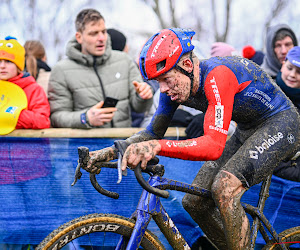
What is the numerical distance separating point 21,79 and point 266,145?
9.14 feet

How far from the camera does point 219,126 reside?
9.82ft

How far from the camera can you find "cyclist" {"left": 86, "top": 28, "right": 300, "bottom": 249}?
2977 mm

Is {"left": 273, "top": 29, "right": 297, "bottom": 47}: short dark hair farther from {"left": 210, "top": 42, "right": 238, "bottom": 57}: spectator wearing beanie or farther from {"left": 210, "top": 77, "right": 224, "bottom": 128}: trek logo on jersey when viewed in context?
{"left": 210, "top": 77, "right": 224, "bottom": 128}: trek logo on jersey

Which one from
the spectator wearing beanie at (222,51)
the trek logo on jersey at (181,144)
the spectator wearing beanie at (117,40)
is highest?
the spectator wearing beanie at (117,40)

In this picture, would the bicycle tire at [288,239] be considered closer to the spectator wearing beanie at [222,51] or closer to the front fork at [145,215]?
the front fork at [145,215]

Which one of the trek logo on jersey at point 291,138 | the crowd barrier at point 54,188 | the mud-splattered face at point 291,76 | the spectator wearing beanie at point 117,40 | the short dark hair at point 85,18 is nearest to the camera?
the trek logo on jersey at point 291,138

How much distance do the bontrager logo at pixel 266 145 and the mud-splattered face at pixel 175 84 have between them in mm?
655

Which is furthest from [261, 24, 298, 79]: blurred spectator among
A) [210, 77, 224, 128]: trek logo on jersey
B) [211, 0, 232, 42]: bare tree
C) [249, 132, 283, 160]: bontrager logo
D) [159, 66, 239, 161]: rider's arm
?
[211, 0, 232, 42]: bare tree

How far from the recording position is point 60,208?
4469 mm

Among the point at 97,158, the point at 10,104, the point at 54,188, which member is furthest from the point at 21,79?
the point at 97,158

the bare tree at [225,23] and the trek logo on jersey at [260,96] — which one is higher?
the trek logo on jersey at [260,96]

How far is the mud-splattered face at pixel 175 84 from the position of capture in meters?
3.12

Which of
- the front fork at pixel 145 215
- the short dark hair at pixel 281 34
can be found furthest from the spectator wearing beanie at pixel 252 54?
the front fork at pixel 145 215

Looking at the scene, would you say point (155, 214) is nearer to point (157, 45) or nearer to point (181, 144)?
point (181, 144)
